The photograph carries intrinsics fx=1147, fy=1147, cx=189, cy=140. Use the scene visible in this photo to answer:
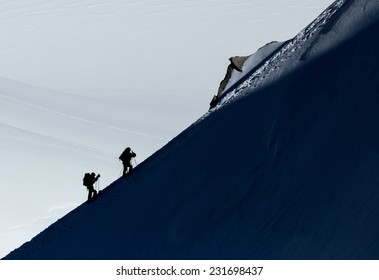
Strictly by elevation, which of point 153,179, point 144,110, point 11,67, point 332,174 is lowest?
point 332,174

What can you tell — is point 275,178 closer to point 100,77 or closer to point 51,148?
point 51,148

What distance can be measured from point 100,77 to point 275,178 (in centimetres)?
3429

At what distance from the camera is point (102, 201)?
18203mm

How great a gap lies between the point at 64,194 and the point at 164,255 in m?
16.1

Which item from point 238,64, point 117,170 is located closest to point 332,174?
point 238,64

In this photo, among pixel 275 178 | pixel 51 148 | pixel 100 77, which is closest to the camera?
pixel 275 178

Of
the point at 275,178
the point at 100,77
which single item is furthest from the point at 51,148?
the point at 275,178

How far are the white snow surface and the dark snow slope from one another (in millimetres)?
11166

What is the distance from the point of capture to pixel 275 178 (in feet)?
43.2

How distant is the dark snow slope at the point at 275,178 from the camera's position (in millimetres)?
11258

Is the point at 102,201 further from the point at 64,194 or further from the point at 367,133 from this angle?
the point at 64,194

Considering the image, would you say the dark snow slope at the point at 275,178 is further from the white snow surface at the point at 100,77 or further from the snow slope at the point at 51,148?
the white snow surface at the point at 100,77

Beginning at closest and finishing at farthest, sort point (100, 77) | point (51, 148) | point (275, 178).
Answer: point (275, 178)
point (51, 148)
point (100, 77)

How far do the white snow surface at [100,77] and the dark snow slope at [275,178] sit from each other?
11.2 metres
